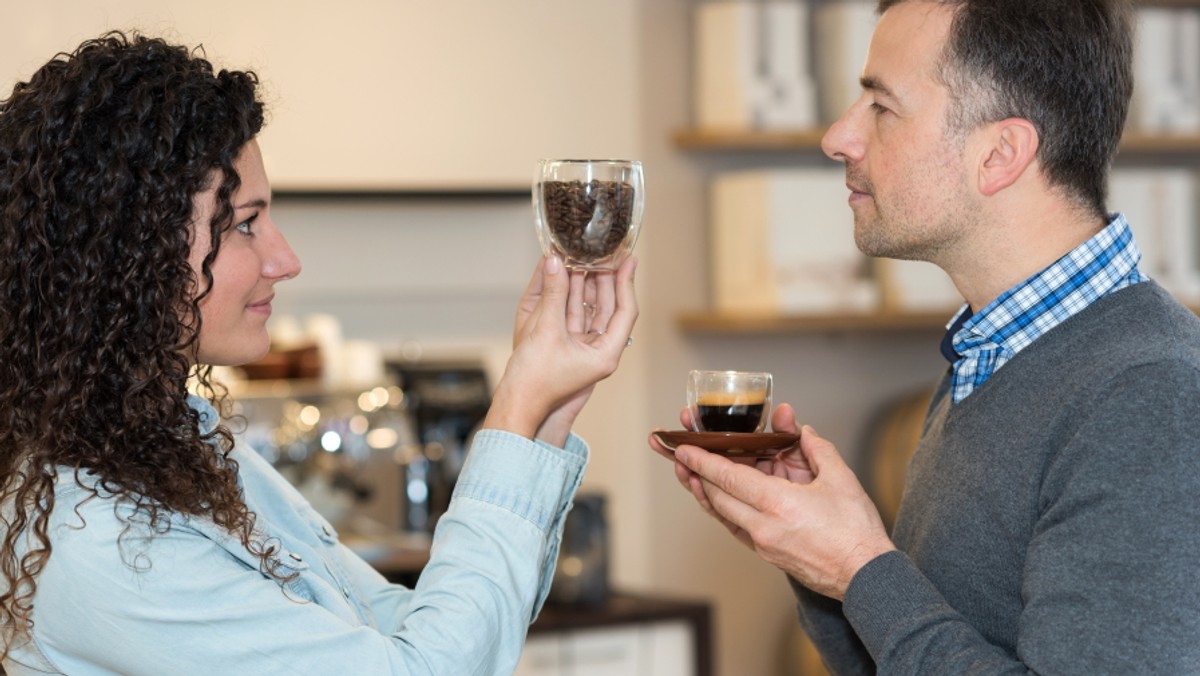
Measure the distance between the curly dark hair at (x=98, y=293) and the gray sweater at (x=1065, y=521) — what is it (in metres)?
0.66

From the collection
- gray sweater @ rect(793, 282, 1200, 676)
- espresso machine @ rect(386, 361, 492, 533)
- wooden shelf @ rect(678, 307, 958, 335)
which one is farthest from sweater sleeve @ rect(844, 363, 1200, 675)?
wooden shelf @ rect(678, 307, 958, 335)

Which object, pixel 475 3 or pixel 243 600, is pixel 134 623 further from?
pixel 475 3

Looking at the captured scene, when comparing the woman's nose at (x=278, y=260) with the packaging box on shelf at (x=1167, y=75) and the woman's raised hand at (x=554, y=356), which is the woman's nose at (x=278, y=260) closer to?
the woman's raised hand at (x=554, y=356)

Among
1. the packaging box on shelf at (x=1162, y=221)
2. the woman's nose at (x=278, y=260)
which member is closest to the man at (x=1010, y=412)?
the woman's nose at (x=278, y=260)

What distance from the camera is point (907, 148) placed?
5.46 ft

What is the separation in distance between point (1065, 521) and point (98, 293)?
91 centimetres

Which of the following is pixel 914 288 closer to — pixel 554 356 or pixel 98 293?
pixel 554 356

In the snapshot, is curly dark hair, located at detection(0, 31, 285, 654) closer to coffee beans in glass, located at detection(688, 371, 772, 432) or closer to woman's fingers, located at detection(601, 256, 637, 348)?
woman's fingers, located at detection(601, 256, 637, 348)

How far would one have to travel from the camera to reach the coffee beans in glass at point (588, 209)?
1.58m

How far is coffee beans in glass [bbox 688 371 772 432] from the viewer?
1.64 meters

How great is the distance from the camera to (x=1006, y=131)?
1598 mm

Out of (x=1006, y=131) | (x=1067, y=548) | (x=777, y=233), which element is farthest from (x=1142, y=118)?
(x=1067, y=548)

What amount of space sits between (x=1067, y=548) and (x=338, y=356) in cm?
239

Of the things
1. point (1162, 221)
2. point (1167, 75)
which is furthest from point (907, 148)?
point (1167, 75)
